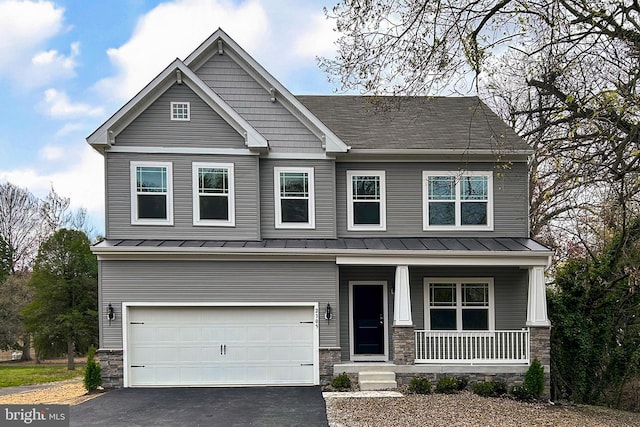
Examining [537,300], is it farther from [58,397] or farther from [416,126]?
[58,397]

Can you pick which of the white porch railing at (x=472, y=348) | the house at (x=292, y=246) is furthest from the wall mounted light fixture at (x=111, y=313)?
the white porch railing at (x=472, y=348)

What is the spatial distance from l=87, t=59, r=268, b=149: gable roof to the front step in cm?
601

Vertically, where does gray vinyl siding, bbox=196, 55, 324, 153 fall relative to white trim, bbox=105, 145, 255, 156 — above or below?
above

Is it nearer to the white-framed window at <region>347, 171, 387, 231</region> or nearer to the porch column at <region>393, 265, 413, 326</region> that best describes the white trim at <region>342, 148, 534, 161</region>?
the white-framed window at <region>347, 171, 387, 231</region>

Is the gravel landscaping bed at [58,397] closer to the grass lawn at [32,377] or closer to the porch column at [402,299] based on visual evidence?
the grass lawn at [32,377]

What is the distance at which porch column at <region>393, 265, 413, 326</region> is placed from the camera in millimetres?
11727

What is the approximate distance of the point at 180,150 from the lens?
12102 millimetres

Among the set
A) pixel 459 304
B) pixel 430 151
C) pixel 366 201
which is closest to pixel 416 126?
pixel 430 151

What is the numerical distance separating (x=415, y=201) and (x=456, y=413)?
18.4 ft

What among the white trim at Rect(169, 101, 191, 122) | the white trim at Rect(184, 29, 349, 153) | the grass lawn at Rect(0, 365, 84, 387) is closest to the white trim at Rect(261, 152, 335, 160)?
the white trim at Rect(184, 29, 349, 153)

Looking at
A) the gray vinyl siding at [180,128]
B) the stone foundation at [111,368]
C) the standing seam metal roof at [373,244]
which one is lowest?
the stone foundation at [111,368]

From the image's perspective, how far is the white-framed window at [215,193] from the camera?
478 inches

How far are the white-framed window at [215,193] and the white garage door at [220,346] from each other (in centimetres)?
221

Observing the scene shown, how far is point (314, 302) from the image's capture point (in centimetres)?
1180
